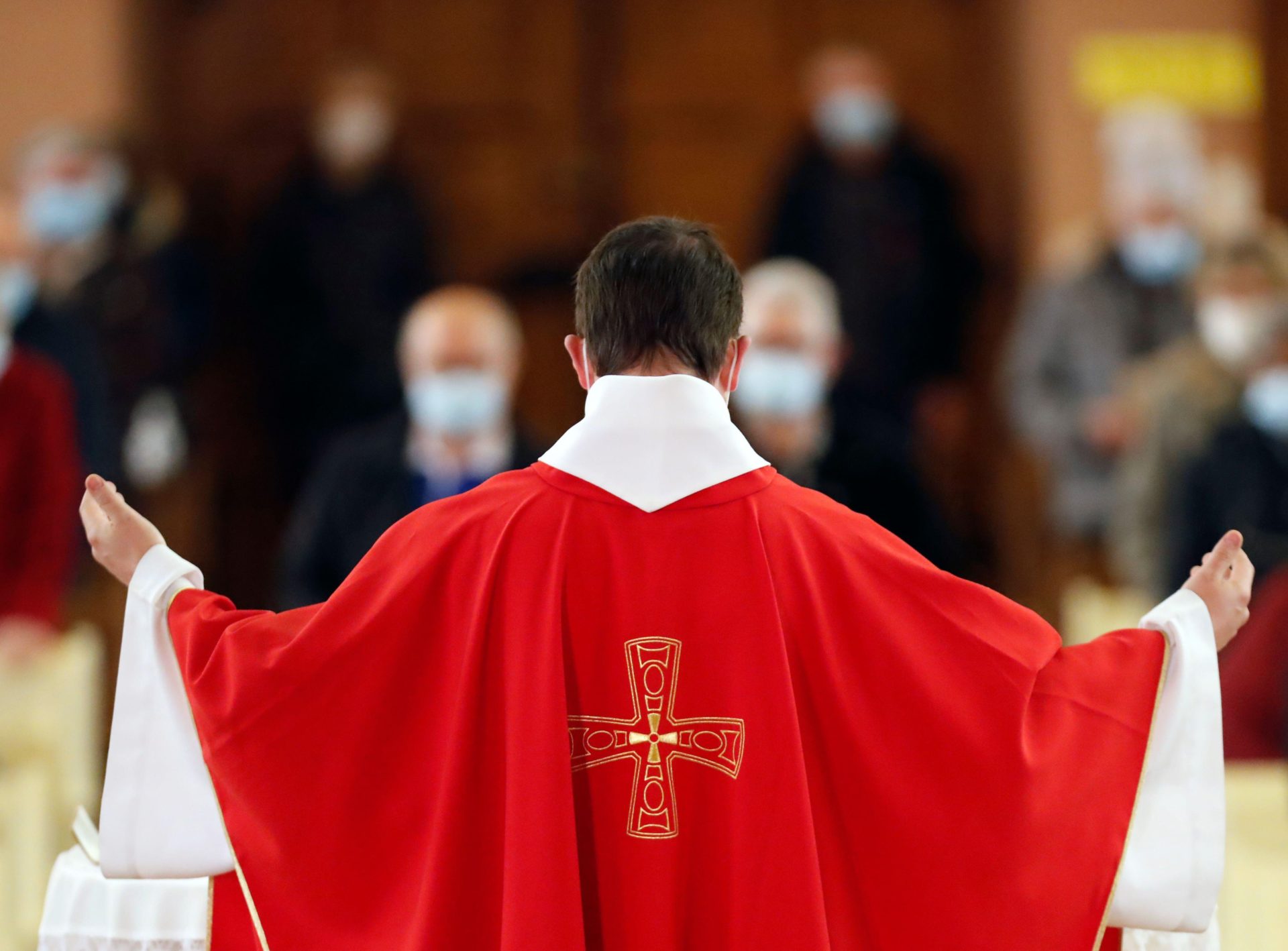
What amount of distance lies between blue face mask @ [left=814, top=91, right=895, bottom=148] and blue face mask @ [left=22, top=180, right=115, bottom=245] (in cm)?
317

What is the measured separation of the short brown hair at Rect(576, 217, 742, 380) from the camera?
263 cm

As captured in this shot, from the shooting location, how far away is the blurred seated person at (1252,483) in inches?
239

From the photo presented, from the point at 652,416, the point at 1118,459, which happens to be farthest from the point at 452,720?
the point at 1118,459

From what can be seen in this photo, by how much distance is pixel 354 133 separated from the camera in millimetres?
8648

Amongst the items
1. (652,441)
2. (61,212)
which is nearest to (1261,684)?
(652,441)

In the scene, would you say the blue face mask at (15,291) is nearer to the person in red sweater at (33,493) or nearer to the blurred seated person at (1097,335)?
the person in red sweater at (33,493)

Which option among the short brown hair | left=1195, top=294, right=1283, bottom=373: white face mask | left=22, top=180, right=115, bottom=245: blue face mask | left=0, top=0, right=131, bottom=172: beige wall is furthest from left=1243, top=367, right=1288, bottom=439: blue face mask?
left=0, top=0, right=131, bottom=172: beige wall

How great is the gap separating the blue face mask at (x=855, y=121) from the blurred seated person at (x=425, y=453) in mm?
3536

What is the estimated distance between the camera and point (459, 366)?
545 centimetres

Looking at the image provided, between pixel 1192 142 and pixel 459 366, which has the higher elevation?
pixel 1192 142

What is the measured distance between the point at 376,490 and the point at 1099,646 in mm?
3001

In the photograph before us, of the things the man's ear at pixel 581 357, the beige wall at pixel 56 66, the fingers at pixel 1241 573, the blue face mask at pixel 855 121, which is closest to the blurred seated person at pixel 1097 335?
the blue face mask at pixel 855 121

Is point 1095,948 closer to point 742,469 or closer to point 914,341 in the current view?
point 742,469

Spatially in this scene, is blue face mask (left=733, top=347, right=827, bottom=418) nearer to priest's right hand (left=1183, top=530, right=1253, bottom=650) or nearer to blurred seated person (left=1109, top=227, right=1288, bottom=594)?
blurred seated person (left=1109, top=227, right=1288, bottom=594)
